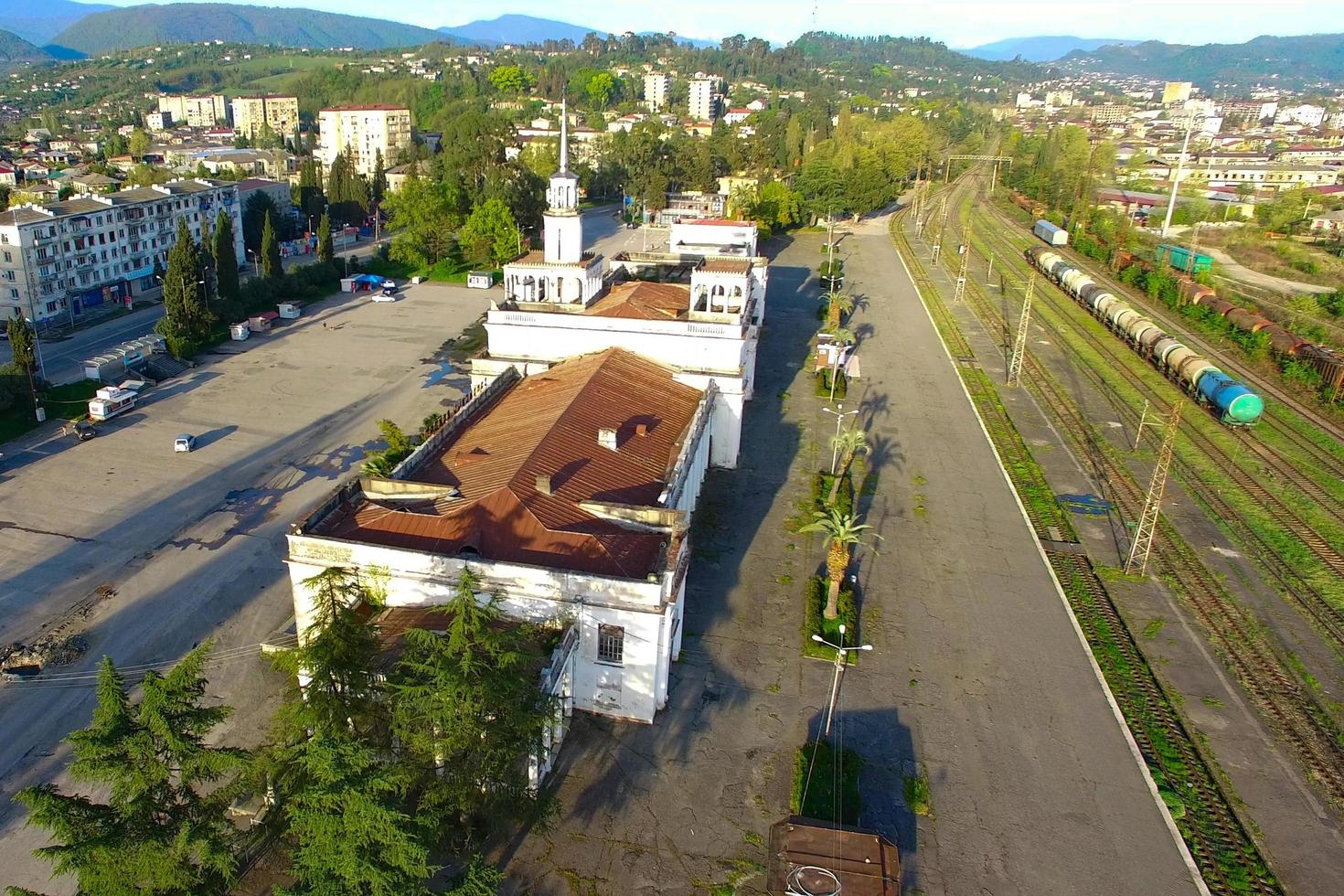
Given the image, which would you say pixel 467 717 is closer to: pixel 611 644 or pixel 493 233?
pixel 611 644

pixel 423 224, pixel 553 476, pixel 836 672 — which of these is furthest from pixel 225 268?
pixel 836 672

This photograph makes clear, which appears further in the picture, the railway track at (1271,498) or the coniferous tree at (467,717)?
the railway track at (1271,498)

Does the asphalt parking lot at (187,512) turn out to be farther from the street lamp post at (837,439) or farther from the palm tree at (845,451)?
the palm tree at (845,451)

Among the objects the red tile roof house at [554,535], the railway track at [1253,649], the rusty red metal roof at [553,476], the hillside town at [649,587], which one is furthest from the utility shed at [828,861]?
the railway track at [1253,649]

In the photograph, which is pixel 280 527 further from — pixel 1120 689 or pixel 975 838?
pixel 1120 689

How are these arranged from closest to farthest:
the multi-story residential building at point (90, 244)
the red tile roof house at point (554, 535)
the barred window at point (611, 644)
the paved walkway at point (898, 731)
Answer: the paved walkway at point (898, 731) < the red tile roof house at point (554, 535) < the barred window at point (611, 644) < the multi-story residential building at point (90, 244)

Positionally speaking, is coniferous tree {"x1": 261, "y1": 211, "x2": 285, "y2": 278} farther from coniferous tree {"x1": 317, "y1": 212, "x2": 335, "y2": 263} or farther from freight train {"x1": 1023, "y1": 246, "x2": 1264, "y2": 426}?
freight train {"x1": 1023, "y1": 246, "x2": 1264, "y2": 426}

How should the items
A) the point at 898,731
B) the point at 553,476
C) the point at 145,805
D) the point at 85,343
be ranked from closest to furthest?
the point at 145,805 < the point at 898,731 < the point at 553,476 < the point at 85,343

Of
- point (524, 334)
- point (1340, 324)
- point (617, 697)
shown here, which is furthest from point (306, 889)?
point (1340, 324)
